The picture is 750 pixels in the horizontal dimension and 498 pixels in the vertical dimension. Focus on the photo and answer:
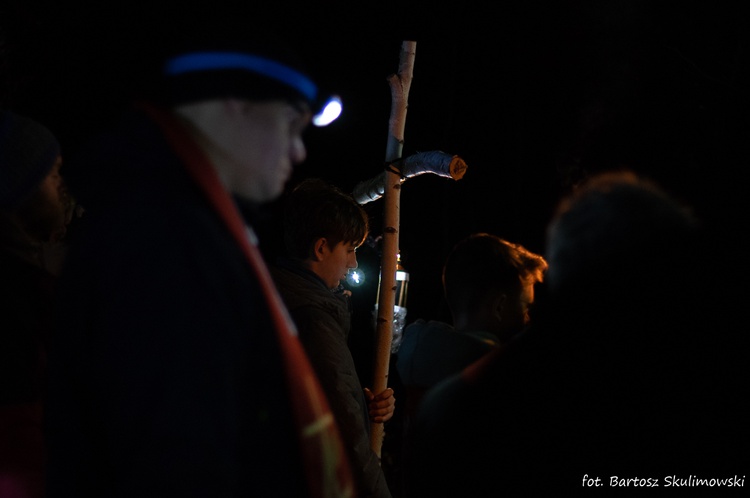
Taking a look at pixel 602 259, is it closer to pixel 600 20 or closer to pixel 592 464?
pixel 592 464

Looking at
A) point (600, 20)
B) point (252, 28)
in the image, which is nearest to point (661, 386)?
point (252, 28)

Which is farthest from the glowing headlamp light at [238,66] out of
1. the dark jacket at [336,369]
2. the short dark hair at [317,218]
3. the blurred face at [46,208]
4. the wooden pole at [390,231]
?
the wooden pole at [390,231]

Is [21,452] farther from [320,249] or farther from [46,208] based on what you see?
[320,249]

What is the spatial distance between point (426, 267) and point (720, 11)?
21.9 ft

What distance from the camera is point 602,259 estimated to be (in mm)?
1320

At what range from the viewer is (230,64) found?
1.31m

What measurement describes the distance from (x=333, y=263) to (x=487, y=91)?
7292mm

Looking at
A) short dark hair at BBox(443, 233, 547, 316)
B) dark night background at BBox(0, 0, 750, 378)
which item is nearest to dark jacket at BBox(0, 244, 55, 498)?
dark night background at BBox(0, 0, 750, 378)

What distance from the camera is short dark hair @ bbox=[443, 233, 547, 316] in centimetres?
250

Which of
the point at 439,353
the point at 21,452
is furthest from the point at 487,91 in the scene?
the point at 21,452

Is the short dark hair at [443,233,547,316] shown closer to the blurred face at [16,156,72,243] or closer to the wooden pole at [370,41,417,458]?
the blurred face at [16,156,72,243]

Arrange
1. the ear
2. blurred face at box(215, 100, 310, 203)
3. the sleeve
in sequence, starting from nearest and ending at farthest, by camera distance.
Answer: blurred face at box(215, 100, 310, 203) → the sleeve → the ear

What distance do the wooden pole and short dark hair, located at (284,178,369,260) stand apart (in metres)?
1.84

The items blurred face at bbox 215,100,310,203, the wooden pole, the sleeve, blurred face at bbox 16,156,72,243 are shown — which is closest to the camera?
blurred face at bbox 215,100,310,203
